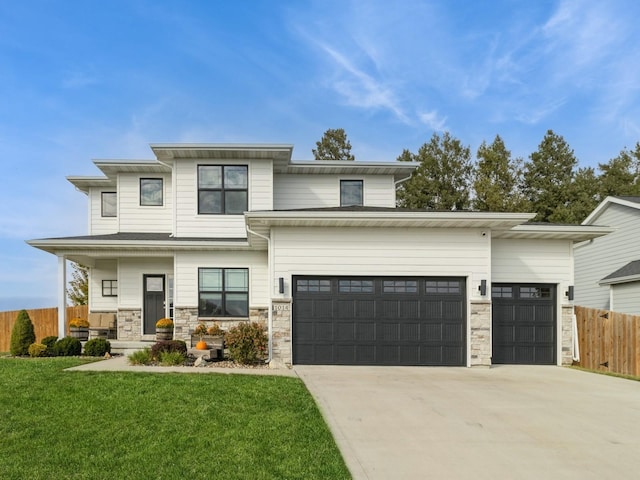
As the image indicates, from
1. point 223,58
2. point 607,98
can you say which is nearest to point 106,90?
point 223,58

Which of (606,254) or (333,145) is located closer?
(606,254)

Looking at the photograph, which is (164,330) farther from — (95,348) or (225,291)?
(225,291)

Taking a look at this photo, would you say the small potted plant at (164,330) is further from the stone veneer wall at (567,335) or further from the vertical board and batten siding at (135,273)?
the stone veneer wall at (567,335)

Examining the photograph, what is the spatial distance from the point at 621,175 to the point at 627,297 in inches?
688

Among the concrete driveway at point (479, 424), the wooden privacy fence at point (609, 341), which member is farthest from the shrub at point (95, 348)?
the wooden privacy fence at point (609, 341)

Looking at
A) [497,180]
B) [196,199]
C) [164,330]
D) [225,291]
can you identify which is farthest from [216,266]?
[497,180]

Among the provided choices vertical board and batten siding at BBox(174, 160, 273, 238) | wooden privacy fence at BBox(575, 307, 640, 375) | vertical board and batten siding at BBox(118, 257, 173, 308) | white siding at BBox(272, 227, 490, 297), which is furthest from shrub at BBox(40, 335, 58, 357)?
wooden privacy fence at BBox(575, 307, 640, 375)

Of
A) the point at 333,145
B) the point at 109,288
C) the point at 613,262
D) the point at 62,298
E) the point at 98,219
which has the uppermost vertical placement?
the point at 333,145

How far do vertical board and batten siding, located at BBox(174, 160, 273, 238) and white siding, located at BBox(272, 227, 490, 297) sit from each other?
3.94 meters

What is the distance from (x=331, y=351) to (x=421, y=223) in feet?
12.6

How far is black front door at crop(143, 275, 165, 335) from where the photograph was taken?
16.9 meters

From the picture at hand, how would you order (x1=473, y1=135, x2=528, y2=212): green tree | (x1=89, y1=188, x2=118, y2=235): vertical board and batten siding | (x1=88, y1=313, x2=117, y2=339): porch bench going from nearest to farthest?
(x1=88, y1=313, x2=117, y2=339): porch bench < (x1=89, y1=188, x2=118, y2=235): vertical board and batten siding < (x1=473, y1=135, x2=528, y2=212): green tree

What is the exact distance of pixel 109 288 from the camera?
18.3 m

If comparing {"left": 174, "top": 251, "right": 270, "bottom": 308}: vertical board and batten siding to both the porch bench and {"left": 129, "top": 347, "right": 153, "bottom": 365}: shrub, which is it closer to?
{"left": 129, "top": 347, "right": 153, "bottom": 365}: shrub
